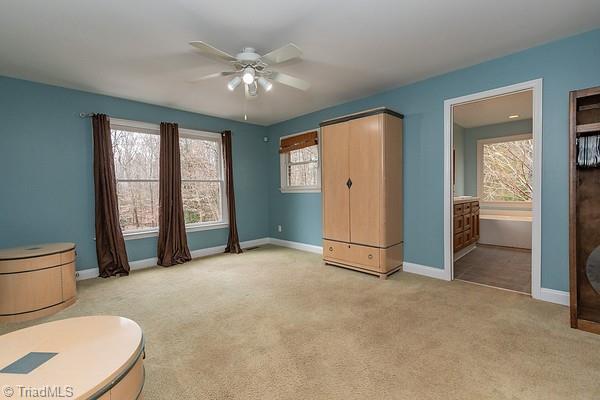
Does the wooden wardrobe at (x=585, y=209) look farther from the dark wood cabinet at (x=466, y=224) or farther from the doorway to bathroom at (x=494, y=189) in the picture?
the dark wood cabinet at (x=466, y=224)

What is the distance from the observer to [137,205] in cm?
441

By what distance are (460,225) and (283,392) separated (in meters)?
4.24

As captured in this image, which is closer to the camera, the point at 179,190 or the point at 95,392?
the point at 95,392

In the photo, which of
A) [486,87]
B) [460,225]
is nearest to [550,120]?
[486,87]

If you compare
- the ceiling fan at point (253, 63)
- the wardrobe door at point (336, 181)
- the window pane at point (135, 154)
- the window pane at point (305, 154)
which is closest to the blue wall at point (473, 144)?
the window pane at point (305, 154)

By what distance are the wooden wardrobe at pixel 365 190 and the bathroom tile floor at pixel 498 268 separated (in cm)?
99

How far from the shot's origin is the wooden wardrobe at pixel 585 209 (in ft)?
7.52

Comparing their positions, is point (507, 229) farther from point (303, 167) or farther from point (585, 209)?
point (303, 167)

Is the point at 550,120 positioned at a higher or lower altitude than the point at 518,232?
higher

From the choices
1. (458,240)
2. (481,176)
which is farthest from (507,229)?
Answer: (458,240)

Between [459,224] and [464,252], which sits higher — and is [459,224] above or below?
above

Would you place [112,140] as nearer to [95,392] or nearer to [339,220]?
[339,220]

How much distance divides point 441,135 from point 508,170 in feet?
12.1

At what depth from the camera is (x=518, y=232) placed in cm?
527
